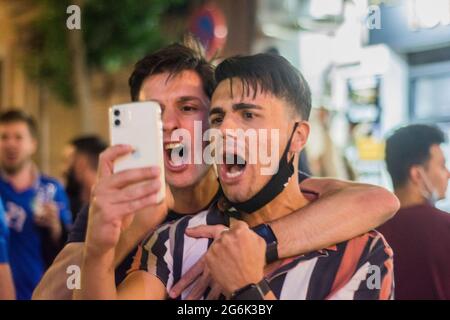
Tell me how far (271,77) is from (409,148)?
0.44 metres

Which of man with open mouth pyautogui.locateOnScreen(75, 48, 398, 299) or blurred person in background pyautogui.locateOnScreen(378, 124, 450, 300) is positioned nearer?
man with open mouth pyautogui.locateOnScreen(75, 48, 398, 299)

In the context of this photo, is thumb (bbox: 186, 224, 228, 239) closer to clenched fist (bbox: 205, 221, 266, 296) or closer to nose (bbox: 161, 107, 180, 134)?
clenched fist (bbox: 205, 221, 266, 296)

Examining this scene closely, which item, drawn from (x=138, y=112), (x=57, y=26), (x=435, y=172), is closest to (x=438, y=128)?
(x=435, y=172)

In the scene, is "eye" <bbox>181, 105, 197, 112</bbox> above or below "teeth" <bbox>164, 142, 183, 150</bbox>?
above

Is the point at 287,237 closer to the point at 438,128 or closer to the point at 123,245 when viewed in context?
the point at 123,245

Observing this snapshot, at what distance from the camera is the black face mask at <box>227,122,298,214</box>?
1.21 meters

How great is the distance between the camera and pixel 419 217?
147cm

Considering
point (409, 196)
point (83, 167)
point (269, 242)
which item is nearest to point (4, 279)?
point (83, 167)

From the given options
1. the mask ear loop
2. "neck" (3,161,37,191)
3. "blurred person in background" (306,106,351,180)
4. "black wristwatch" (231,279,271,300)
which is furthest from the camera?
"neck" (3,161,37,191)

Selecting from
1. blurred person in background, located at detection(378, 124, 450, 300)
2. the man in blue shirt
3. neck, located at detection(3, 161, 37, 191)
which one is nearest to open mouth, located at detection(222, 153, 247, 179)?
blurred person in background, located at detection(378, 124, 450, 300)

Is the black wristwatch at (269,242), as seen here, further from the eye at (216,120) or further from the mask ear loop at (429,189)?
the mask ear loop at (429,189)

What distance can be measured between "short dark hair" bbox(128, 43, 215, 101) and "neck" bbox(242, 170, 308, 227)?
24 centimetres

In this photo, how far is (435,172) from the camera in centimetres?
146
